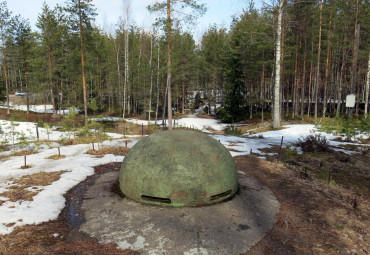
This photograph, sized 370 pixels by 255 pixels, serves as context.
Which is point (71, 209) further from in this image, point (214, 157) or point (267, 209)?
point (267, 209)

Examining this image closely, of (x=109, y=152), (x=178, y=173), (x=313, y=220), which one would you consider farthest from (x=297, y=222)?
(x=109, y=152)

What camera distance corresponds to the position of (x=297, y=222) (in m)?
5.03

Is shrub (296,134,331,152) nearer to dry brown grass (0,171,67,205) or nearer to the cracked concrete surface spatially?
the cracked concrete surface

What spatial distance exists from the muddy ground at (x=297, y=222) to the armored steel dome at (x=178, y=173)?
4.54ft

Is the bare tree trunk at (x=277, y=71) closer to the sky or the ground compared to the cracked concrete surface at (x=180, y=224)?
closer to the sky

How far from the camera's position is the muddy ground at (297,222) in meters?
4.02

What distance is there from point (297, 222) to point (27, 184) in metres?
7.50

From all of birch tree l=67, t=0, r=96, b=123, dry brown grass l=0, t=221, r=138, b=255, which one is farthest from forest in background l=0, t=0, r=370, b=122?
dry brown grass l=0, t=221, r=138, b=255

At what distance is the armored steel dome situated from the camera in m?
5.13

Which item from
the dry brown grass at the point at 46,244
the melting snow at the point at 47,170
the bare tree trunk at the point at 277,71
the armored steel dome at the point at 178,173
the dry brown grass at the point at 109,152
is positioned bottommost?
the dry brown grass at the point at 46,244

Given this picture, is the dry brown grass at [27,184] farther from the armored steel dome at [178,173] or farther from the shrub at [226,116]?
the shrub at [226,116]

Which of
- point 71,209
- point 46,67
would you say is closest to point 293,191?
point 71,209

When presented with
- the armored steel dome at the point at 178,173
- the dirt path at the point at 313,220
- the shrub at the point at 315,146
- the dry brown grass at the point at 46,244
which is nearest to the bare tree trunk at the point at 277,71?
the shrub at the point at 315,146

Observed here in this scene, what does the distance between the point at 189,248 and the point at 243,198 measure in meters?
2.37
